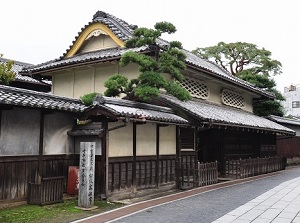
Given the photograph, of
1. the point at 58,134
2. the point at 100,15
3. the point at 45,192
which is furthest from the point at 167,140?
the point at 100,15

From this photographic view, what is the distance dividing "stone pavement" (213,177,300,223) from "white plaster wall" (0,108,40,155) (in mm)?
6343

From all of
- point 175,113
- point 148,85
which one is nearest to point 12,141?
point 148,85

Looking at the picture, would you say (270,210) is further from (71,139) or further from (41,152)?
(41,152)

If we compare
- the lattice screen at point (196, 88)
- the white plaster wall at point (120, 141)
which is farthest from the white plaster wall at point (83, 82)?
the white plaster wall at point (120, 141)

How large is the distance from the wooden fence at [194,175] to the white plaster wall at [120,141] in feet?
11.3

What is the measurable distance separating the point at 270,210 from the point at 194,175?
16.7 feet

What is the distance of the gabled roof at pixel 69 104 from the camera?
9.77 meters

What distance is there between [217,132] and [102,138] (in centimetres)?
1094

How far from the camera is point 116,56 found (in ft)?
50.3

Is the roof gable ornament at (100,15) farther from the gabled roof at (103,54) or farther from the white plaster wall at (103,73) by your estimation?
the white plaster wall at (103,73)

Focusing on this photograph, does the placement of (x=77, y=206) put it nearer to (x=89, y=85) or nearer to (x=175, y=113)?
(x=175, y=113)

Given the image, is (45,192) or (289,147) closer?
(45,192)

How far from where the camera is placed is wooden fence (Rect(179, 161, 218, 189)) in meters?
15.0

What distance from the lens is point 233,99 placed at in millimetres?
24703
